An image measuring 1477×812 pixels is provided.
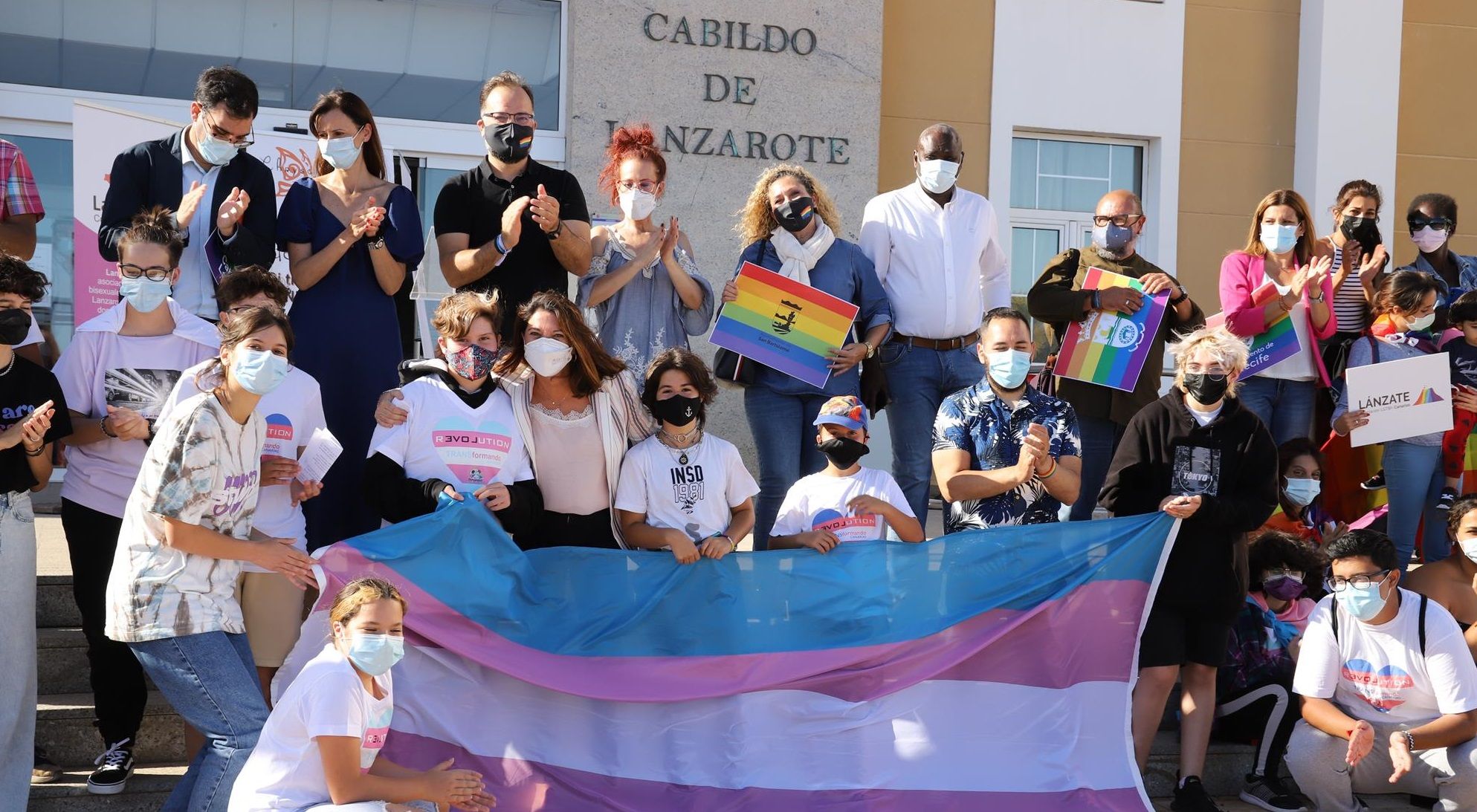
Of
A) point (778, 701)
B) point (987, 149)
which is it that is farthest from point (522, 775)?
point (987, 149)

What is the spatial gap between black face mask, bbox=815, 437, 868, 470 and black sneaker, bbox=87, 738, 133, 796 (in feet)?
8.99

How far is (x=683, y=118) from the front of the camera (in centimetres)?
1013

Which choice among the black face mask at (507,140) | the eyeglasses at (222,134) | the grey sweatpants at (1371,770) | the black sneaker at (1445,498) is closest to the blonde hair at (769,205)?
the black face mask at (507,140)

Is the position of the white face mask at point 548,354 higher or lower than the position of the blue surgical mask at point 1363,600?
higher

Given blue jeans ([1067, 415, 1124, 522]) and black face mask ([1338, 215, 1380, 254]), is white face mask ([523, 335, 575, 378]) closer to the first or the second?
blue jeans ([1067, 415, 1124, 522])

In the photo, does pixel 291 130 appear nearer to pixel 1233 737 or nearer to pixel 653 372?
pixel 653 372

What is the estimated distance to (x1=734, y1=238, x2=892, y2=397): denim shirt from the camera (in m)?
6.30

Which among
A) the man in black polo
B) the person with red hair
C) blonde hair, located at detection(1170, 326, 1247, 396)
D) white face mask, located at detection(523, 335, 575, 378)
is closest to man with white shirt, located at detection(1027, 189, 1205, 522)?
blonde hair, located at detection(1170, 326, 1247, 396)

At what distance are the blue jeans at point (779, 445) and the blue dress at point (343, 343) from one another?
1599 millimetres

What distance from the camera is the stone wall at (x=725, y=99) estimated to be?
9945 millimetres

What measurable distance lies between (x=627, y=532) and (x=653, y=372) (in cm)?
63

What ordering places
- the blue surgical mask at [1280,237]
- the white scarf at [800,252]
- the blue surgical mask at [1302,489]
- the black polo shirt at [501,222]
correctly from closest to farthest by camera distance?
the black polo shirt at [501,222] → the white scarf at [800,252] → the blue surgical mask at [1302,489] → the blue surgical mask at [1280,237]

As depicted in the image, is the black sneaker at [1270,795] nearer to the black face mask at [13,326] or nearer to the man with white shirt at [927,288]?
the man with white shirt at [927,288]

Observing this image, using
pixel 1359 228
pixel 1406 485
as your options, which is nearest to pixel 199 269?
pixel 1359 228
